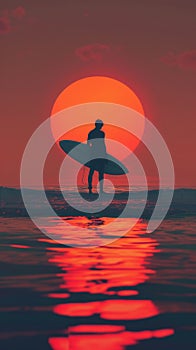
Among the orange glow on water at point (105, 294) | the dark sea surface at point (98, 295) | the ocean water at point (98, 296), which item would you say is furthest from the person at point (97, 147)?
the orange glow on water at point (105, 294)

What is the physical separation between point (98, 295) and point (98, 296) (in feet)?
0.19

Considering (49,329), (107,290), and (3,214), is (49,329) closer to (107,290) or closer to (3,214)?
(107,290)

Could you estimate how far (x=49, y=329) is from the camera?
5.98 m

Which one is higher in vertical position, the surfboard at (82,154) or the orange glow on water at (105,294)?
the surfboard at (82,154)

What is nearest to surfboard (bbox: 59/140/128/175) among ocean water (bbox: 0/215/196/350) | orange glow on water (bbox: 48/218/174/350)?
ocean water (bbox: 0/215/196/350)

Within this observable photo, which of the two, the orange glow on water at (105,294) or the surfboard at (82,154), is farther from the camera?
the surfboard at (82,154)

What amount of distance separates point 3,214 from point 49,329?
14.9 metres

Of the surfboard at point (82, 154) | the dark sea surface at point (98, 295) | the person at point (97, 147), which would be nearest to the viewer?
the dark sea surface at point (98, 295)

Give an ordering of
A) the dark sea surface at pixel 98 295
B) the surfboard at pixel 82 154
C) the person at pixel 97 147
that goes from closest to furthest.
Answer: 1. the dark sea surface at pixel 98 295
2. the person at pixel 97 147
3. the surfboard at pixel 82 154

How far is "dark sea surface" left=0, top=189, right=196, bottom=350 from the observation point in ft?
18.8

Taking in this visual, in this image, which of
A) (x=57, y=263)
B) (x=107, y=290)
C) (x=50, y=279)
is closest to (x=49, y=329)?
(x=107, y=290)

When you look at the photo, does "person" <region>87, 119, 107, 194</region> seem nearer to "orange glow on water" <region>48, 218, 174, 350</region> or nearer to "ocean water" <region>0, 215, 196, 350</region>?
"ocean water" <region>0, 215, 196, 350</region>

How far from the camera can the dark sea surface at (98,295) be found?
18.8 feet

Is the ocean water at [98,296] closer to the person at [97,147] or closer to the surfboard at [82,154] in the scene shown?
the person at [97,147]
